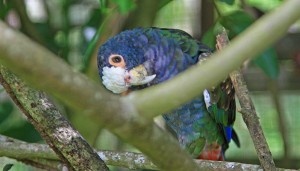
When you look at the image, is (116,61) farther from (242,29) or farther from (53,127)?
(53,127)

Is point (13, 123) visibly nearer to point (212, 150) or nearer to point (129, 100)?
point (212, 150)

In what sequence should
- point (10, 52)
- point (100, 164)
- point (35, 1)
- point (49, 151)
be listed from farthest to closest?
1. point (35, 1)
2. point (49, 151)
3. point (100, 164)
4. point (10, 52)

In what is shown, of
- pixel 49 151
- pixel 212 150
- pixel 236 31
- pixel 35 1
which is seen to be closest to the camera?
pixel 49 151

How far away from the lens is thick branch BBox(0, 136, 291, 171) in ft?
3.17

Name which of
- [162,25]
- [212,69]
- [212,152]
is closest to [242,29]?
[212,152]

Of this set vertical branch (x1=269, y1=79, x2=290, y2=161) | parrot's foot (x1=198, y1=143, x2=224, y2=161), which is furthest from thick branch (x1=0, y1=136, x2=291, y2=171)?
vertical branch (x1=269, y1=79, x2=290, y2=161)

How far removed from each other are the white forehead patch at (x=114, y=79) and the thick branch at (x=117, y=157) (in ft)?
0.56

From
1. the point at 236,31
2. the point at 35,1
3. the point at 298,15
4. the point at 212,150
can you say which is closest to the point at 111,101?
the point at 298,15

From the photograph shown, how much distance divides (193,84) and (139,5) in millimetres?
1243

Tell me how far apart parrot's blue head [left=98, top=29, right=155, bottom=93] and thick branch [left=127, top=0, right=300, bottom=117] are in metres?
0.79

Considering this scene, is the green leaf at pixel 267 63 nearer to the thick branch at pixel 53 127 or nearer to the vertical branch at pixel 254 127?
the vertical branch at pixel 254 127

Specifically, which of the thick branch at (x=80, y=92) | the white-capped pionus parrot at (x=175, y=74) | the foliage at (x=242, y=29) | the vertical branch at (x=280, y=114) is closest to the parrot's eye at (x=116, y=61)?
the white-capped pionus parrot at (x=175, y=74)

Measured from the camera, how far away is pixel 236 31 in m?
1.26

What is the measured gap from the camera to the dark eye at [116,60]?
1.26 metres
